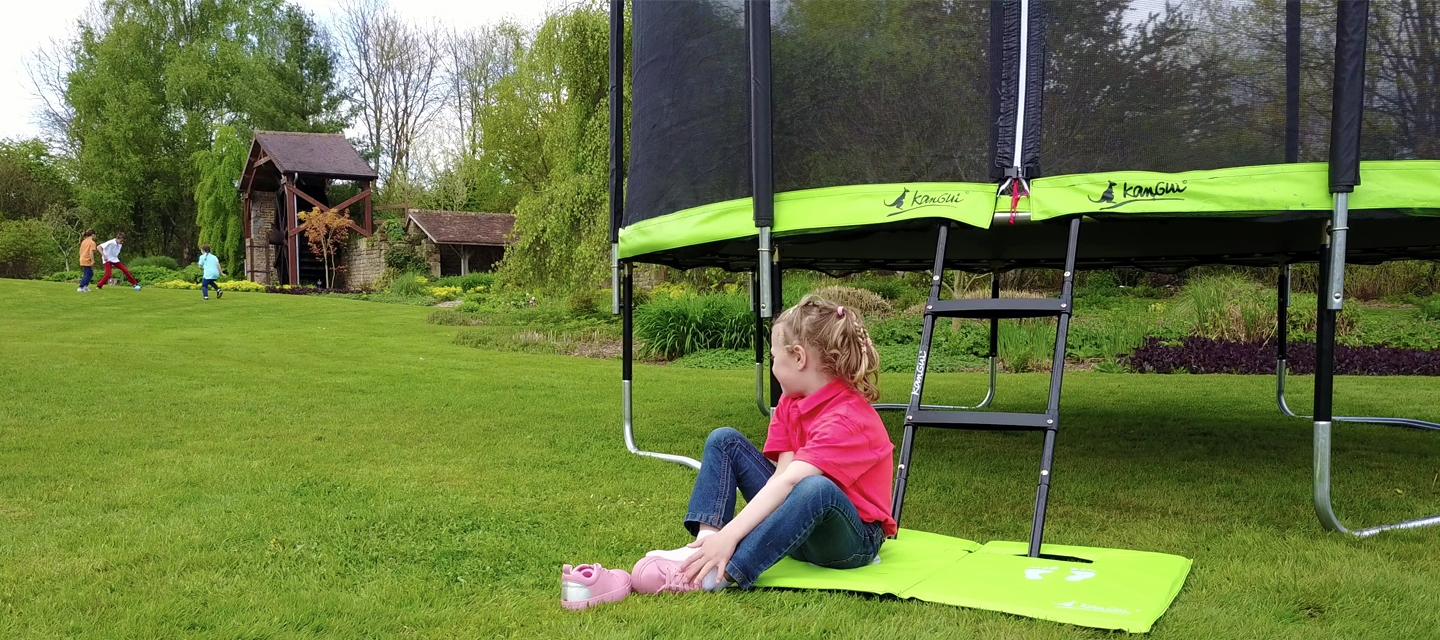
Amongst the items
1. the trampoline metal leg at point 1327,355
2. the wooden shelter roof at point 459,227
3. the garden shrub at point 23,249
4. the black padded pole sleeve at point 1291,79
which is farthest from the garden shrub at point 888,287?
the garden shrub at point 23,249

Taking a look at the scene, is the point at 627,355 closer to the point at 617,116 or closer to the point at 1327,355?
the point at 617,116

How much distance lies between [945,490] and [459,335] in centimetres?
1160

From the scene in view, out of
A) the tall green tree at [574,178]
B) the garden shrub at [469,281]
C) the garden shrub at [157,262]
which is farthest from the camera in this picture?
the garden shrub at [157,262]

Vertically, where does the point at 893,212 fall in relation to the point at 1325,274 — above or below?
above

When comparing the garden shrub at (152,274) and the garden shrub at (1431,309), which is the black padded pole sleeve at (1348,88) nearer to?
the garden shrub at (1431,309)

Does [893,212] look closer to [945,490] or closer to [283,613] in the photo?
[945,490]

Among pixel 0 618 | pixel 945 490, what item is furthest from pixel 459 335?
pixel 0 618

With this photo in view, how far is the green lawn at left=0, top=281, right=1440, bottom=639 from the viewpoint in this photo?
2621 mm

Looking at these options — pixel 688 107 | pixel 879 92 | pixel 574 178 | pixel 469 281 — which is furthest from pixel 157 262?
pixel 879 92

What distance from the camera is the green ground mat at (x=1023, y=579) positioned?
2.58 meters

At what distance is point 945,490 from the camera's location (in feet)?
14.7

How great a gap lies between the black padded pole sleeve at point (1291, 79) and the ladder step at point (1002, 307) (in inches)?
42.7

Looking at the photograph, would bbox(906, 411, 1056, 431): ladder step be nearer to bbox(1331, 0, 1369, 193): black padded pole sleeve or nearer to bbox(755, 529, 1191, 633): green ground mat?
bbox(755, 529, 1191, 633): green ground mat

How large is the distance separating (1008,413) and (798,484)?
77cm
